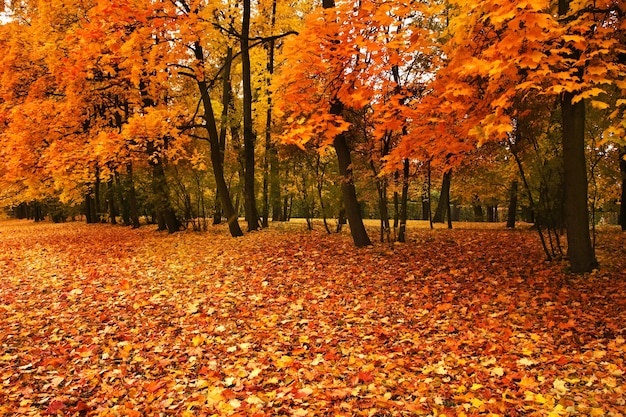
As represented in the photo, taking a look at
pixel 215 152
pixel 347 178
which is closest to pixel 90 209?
pixel 215 152

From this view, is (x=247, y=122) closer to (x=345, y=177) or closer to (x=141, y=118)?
(x=141, y=118)

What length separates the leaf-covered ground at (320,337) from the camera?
406 centimetres

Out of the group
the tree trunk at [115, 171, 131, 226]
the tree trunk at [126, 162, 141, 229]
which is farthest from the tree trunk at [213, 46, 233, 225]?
the tree trunk at [115, 171, 131, 226]

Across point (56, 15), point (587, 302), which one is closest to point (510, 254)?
point (587, 302)

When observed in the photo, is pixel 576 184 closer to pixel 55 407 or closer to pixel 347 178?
pixel 347 178

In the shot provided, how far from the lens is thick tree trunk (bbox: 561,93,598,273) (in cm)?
690

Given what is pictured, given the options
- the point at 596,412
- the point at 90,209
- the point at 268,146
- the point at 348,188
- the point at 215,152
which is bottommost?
the point at 596,412

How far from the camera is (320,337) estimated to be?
561 cm

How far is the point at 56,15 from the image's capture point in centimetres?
1480

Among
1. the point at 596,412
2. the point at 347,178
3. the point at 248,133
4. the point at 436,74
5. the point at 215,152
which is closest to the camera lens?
the point at 596,412

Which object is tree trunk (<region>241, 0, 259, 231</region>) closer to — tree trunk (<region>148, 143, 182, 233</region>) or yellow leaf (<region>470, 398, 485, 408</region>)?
tree trunk (<region>148, 143, 182, 233</region>)

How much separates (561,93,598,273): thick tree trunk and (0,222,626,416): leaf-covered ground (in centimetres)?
37

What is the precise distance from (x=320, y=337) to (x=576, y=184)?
17.3 ft

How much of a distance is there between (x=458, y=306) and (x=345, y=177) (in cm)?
442
